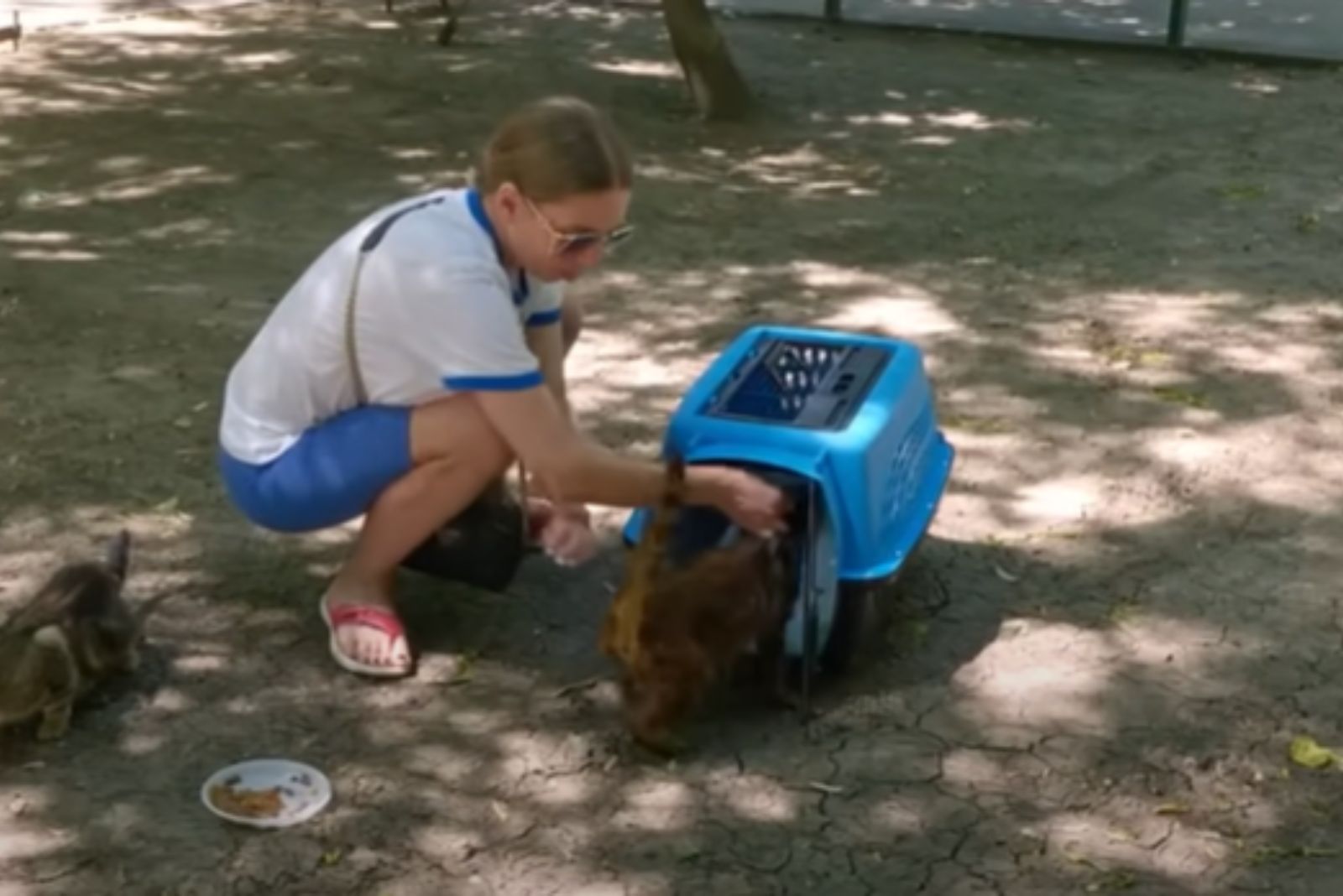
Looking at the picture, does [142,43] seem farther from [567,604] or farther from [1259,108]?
[567,604]

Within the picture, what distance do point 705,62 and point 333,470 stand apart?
4742mm

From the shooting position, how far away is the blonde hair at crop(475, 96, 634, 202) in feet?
9.64

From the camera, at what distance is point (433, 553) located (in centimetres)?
344

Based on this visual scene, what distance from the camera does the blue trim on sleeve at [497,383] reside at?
3004mm

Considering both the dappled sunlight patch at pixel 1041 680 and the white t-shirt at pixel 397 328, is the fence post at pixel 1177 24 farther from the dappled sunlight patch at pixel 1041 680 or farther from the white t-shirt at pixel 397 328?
the white t-shirt at pixel 397 328

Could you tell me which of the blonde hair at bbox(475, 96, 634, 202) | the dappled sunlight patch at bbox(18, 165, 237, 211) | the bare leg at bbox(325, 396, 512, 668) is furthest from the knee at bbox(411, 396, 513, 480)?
the dappled sunlight patch at bbox(18, 165, 237, 211)

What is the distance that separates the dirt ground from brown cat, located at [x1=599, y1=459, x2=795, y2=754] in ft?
0.36

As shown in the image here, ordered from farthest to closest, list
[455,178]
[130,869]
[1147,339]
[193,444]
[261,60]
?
[261,60], [455,178], [1147,339], [193,444], [130,869]

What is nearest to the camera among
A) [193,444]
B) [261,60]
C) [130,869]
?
[130,869]

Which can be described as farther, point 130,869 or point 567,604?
point 567,604

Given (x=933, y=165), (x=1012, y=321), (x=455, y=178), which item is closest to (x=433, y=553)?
(x=1012, y=321)

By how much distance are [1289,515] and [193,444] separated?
2353 mm

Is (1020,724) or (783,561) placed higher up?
(783,561)

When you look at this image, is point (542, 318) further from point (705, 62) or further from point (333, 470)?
point (705, 62)
